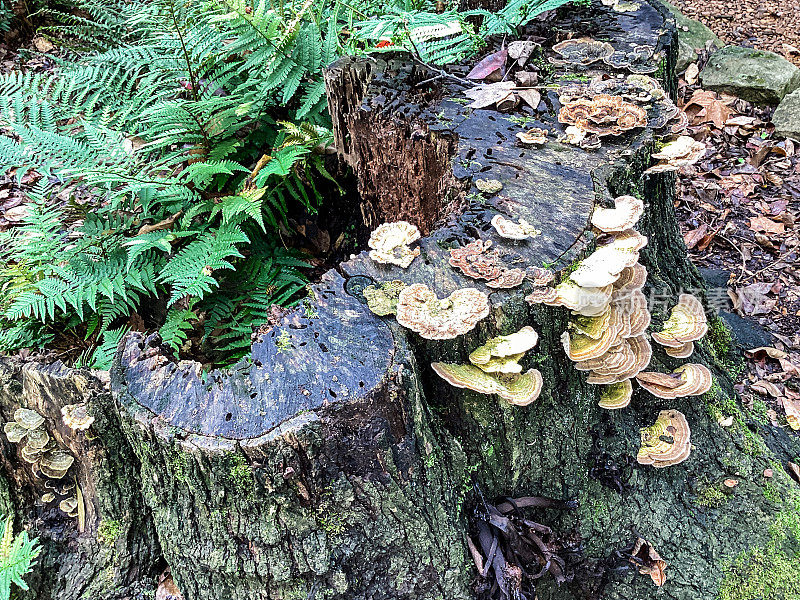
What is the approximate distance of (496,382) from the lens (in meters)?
2.55

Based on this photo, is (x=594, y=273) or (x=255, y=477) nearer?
(x=255, y=477)

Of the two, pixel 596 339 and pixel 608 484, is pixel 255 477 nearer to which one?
pixel 596 339

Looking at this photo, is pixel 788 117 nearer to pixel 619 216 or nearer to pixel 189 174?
pixel 619 216

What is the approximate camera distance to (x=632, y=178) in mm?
3295

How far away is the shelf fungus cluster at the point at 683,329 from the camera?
10.6 feet

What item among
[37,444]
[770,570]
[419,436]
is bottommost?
[770,570]

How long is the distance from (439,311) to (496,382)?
426 millimetres

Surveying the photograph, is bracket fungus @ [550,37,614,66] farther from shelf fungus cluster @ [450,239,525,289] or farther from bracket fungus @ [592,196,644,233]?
shelf fungus cluster @ [450,239,525,289]

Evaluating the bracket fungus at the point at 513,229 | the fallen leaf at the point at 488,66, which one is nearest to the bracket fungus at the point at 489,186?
the bracket fungus at the point at 513,229

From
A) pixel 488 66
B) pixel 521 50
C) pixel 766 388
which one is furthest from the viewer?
pixel 766 388

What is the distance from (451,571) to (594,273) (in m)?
1.58

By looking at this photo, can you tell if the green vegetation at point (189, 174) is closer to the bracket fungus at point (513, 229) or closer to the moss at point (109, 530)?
the moss at point (109, 530)

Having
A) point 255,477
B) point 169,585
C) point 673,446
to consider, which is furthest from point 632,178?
point 169,585

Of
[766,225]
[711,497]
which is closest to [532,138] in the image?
[711,497]
